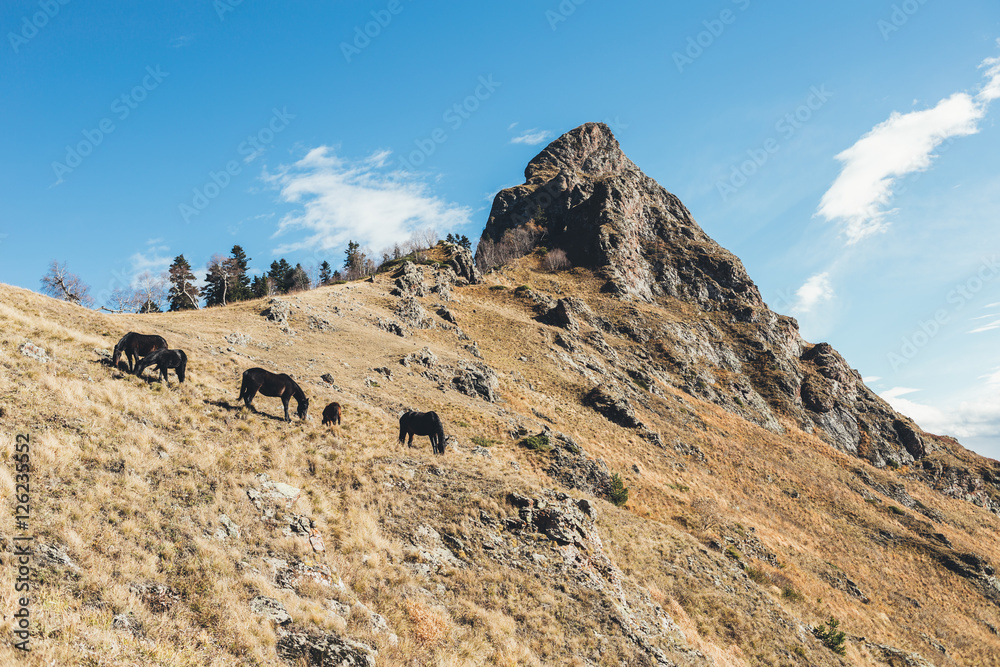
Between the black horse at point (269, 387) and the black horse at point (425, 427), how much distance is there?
5.01m

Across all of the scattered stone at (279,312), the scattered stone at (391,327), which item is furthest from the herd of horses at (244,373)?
the scattered stone at (391,327)

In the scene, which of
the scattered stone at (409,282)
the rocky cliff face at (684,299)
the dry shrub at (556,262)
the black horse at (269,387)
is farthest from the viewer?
the dry shrub at (556,262)

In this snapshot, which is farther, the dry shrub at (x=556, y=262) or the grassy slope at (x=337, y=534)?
the dry shrub at (x=556, y=262)

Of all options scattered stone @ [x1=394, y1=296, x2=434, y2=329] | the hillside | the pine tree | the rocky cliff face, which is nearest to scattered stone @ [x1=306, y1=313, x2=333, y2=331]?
the hillside

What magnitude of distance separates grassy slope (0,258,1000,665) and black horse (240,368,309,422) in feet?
3.52

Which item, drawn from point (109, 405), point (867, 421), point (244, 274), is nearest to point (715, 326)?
point (867, 421)

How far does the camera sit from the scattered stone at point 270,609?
9.65m

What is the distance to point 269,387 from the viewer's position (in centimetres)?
2070

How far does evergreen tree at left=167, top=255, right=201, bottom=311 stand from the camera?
76938 millimetres

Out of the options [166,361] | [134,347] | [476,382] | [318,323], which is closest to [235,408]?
[166,361]

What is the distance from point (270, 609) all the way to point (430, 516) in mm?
7851

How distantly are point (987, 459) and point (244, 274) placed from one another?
161 metres

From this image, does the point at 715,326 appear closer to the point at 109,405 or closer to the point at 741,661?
the point at 741,661

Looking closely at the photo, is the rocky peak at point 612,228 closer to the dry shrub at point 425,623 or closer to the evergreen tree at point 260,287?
the evergreen tree at point 260,287
